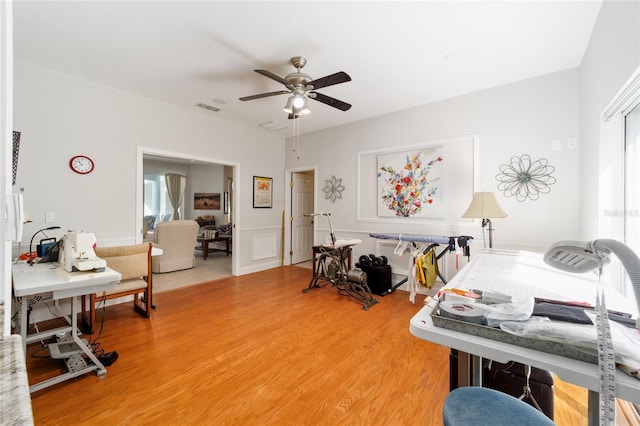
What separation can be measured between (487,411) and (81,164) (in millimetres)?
4247

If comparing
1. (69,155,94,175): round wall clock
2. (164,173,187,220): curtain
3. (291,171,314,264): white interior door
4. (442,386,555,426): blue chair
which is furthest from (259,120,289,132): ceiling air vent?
(164,173,187,220): curtain

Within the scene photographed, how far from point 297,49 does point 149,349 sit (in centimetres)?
300

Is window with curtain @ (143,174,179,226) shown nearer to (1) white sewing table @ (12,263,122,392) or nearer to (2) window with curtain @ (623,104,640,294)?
(1) white sewing table @ (12,263,122,392)

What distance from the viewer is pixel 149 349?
2.29m

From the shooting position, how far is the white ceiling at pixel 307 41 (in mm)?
2008

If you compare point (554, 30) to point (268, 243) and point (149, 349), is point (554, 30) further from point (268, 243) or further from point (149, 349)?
point (268, 243)

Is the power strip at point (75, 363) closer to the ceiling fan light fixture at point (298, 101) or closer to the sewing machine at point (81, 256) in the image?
the sewing machine at point (81, 256)

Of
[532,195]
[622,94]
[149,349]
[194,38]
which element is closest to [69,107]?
[194,38]

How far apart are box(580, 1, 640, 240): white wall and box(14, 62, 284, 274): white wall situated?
4.49 metres

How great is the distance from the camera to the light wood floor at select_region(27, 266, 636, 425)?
5.20ft

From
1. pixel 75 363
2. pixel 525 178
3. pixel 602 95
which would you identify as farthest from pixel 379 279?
pixel 75 363

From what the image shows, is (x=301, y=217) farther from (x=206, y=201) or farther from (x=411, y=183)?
(x=206, y=201)

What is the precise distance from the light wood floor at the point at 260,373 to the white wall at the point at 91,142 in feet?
4.09

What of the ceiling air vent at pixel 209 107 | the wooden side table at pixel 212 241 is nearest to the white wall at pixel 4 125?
the ceiling air vent at pixel 209 107
